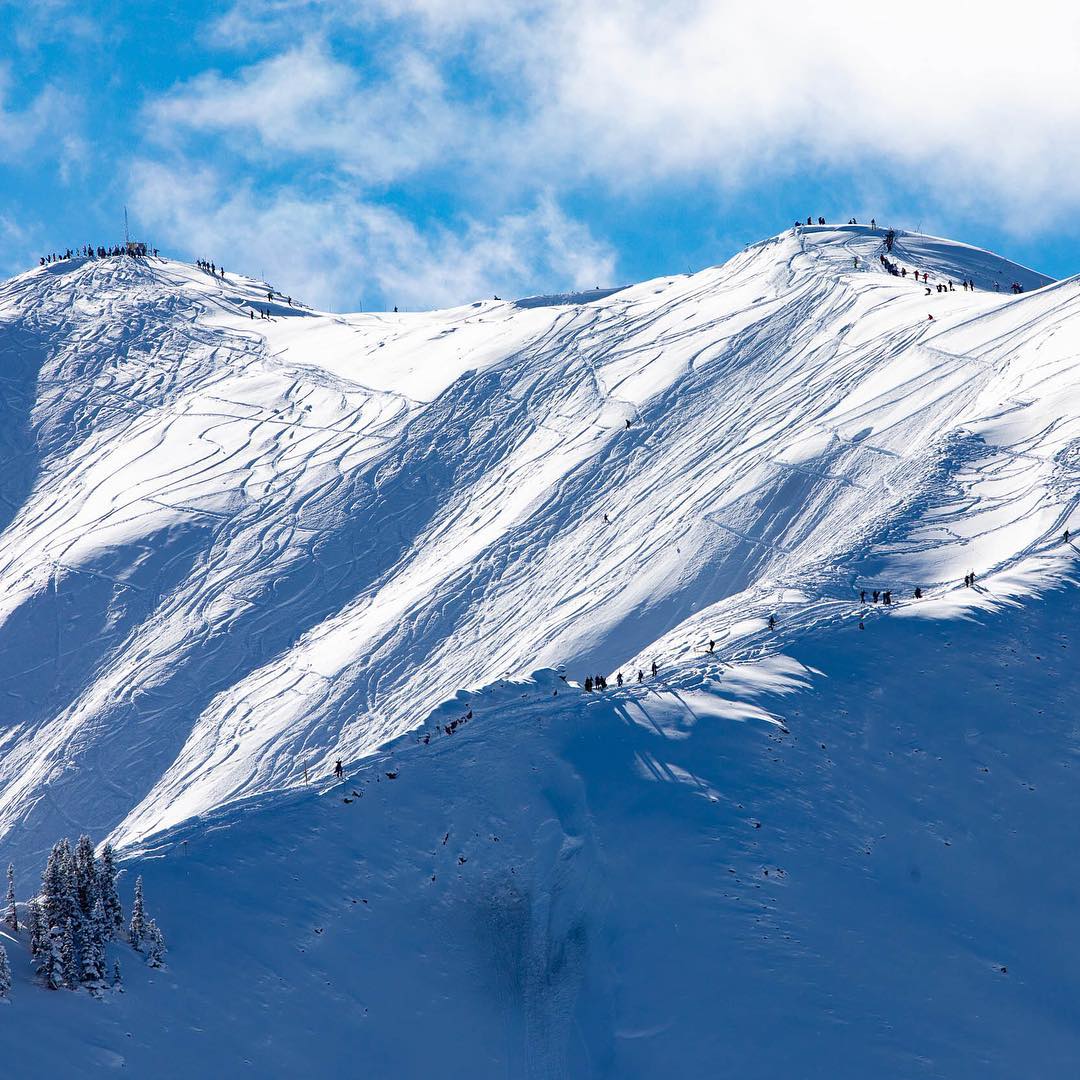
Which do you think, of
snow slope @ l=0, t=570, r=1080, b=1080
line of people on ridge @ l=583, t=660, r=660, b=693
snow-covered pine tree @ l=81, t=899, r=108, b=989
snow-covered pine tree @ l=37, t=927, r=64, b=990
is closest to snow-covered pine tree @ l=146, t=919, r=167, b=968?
snow slope @ l=0, t=570, r=1080, b=1080

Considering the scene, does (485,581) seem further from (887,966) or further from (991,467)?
(887,966)

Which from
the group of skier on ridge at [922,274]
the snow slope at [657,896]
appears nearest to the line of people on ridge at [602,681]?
the snow slope at [657,896]

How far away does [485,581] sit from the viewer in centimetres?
5128

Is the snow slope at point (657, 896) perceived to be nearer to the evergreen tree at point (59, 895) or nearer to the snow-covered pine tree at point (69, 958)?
the snow-covered pine tree at point (69, 958)

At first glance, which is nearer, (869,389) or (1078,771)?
(1078,771)

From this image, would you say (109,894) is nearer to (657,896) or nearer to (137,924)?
(137,924)

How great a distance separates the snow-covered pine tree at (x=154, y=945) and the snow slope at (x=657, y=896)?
0.31 m

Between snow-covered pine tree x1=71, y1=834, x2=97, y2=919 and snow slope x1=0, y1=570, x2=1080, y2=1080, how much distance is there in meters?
1.31

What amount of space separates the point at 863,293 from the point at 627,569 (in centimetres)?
2090

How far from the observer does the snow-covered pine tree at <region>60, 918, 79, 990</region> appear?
937 inches

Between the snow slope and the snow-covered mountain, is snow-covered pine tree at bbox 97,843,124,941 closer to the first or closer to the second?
the snow slope

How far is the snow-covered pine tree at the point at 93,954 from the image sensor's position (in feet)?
79.0

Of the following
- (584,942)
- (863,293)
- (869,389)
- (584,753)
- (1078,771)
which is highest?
(863,293)

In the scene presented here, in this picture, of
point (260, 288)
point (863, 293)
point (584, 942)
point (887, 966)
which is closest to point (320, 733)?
point (584, 942)
